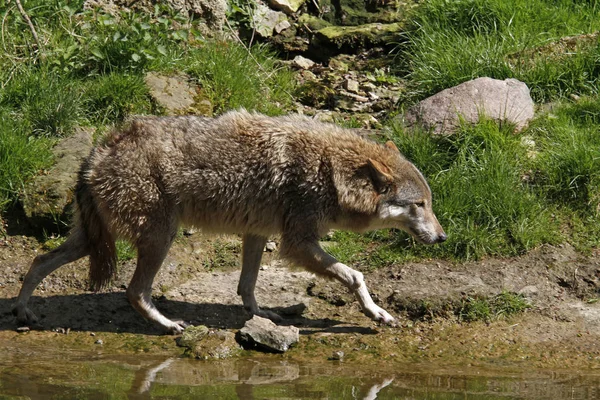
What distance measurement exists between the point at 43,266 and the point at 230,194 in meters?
1.47

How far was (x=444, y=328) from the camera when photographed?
22.3ft

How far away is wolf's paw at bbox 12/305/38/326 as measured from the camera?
6.80m

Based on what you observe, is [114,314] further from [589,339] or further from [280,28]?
[280,28]

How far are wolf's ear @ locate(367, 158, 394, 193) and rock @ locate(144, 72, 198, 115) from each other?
2684mm

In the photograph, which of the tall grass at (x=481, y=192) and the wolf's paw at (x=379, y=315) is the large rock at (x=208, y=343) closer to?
the wolf's paw at (x=379, y=315)

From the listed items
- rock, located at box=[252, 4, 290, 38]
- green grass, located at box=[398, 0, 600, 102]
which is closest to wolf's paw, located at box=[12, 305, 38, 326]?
green grass, located at box=[398, 0, 600, 102]

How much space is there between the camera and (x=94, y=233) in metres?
6.82

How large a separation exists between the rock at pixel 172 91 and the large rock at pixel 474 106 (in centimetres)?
214

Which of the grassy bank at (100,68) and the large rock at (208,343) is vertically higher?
the grassy bank at (100,68)

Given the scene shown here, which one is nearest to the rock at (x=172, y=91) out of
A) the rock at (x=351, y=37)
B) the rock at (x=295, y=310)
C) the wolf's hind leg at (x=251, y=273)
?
the rock at (x=351, y=37)

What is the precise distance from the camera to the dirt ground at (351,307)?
6.49 meters

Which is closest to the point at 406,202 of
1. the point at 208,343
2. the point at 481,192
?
the point at 481,192

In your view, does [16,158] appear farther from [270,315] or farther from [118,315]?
[270,315]

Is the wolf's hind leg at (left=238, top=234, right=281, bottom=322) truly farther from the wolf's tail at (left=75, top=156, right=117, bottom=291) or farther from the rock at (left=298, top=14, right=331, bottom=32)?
the rock at (left=298, top=14, right=331, bottom=32)
